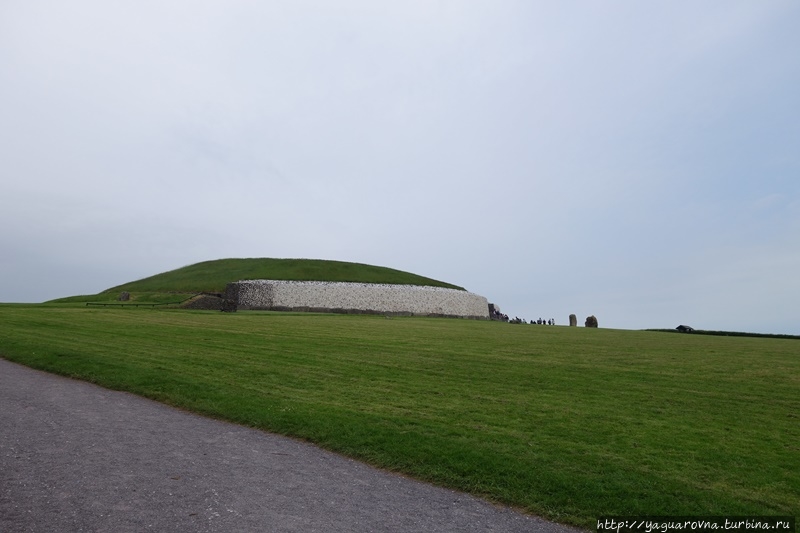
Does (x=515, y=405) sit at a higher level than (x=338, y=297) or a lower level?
lower

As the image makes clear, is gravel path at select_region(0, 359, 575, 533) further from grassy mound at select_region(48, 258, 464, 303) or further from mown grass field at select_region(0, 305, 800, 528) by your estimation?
grassy mound at select_region(48, 258, 464, 303)

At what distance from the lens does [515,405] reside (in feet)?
52.3

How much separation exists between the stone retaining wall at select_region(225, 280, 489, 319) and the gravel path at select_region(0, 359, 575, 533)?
189ft

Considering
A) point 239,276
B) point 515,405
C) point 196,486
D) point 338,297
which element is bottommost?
point 196,486

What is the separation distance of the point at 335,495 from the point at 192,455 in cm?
352

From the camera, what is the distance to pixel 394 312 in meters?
73.6

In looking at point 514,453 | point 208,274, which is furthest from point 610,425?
point 208,274

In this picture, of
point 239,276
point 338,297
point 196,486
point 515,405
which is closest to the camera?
point 196,486

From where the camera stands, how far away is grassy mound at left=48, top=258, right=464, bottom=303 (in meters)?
73.2

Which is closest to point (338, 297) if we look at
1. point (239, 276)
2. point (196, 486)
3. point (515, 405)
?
point (239, 276)

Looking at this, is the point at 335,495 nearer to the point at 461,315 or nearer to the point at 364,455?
the point at 364,455

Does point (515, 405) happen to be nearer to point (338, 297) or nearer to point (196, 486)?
point (196, 486)

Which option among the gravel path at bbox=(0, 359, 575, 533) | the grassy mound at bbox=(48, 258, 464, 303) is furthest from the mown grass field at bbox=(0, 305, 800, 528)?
the grassy mound at bbox=(48, 258, 464, 303)

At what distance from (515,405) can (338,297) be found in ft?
190
